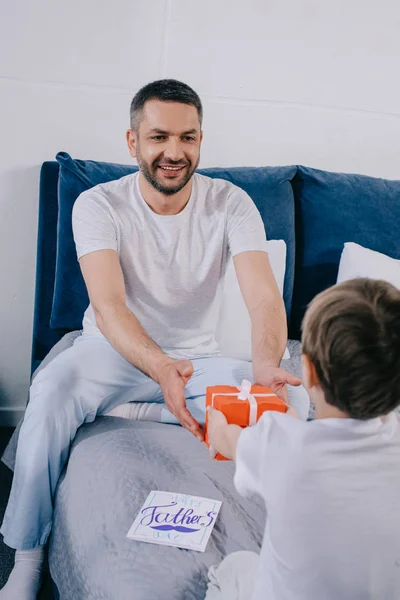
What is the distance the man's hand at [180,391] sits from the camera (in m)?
1.43

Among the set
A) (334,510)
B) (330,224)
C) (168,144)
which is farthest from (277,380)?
(330,224)

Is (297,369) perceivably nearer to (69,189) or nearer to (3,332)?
(69,189)

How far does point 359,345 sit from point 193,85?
71.5 inches

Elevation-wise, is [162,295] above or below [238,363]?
above

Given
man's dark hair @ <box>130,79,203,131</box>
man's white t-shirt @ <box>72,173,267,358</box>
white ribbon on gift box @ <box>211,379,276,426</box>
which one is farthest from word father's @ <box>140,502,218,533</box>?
man's dark hair @ <box>130,79,203,131</box>

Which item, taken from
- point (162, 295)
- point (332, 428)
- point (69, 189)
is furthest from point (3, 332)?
point (332, 428)

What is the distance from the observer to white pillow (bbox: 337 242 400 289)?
232cm

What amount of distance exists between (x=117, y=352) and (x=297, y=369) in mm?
628

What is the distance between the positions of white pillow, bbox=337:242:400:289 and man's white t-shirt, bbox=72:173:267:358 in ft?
1.58

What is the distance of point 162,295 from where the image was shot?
77.4 inches

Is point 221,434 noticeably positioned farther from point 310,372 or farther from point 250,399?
point 310,372

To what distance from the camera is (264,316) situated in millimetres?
1854

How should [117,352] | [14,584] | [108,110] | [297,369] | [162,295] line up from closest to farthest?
[14,584] → [117,352] → [162,295] → [297,369] → [108,110]

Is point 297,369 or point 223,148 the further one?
point 223,148
